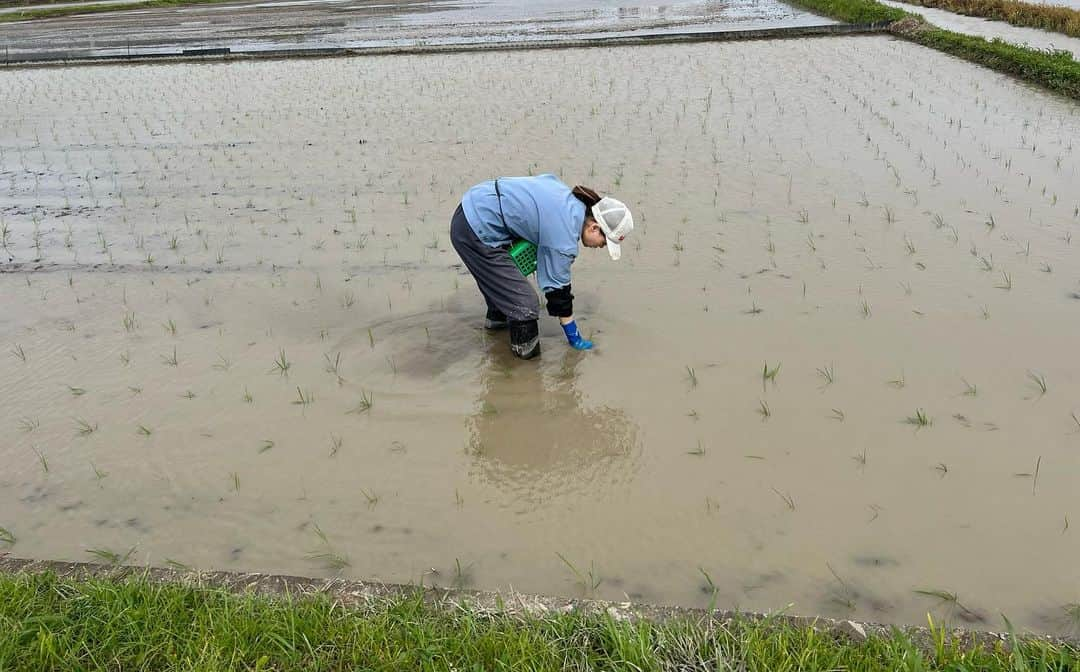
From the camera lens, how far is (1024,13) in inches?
554

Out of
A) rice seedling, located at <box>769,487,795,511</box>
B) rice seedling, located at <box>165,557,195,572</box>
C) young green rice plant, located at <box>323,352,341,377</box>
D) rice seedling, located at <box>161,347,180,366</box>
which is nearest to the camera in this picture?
rice seedling, located at <box>165,557,195,572</box>

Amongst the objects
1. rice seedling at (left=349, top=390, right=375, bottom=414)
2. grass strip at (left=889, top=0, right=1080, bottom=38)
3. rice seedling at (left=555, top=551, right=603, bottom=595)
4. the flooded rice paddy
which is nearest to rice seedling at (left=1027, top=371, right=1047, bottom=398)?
the flooded rice paddy

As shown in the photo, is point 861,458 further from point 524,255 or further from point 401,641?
point 401,641

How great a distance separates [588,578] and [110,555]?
1.58m

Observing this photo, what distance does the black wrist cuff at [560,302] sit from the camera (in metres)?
3.61

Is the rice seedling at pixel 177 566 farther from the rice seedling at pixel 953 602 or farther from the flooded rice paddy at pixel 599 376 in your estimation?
the rice seedling at pixel 953 602

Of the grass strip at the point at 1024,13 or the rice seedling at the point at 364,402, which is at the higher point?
the grass strip at the point at 1024,13

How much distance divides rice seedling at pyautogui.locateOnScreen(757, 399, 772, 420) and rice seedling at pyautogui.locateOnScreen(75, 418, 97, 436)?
284 cm

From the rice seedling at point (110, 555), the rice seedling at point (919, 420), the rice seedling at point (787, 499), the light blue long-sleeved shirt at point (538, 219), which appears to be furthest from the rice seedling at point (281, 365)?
the rice seedling at point (919, 420)

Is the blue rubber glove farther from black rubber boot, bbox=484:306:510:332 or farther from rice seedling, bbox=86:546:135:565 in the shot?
rice seedling, bbox=86:546:135:565

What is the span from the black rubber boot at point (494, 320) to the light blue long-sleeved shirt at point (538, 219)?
519mm

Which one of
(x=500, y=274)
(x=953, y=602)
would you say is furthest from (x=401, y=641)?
(x=500, y=274)

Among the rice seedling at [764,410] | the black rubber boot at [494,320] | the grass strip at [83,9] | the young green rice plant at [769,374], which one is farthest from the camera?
the grass strip at [83,9]

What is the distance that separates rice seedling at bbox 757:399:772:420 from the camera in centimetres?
330
